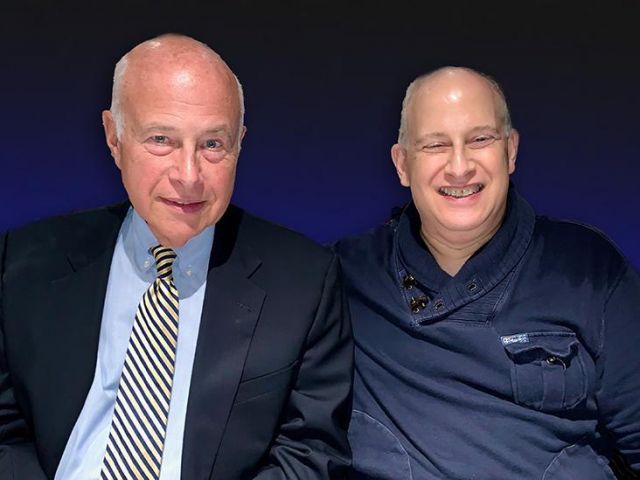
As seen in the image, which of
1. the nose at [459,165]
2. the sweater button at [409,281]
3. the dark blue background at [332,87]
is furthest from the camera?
the dark blue background at [332,87]

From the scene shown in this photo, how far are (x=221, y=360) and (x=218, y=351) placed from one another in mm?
19

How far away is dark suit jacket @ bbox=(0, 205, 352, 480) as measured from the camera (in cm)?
198

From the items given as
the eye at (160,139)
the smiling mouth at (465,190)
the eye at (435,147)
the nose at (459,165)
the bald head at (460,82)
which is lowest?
the smiling mouth at (465,190)

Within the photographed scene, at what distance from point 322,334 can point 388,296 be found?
0.25 meters

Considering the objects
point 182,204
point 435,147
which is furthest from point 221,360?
point 435,147

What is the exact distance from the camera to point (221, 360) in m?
1.99

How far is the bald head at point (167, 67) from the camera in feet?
6.37

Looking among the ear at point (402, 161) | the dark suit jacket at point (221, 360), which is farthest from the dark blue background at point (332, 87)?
the dark suit jacket at point (221, 360)

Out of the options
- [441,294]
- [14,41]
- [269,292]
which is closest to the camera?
[269,292]

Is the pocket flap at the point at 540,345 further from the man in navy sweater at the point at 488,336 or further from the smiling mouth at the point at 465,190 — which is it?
the smiling mouth at the point at 465,190

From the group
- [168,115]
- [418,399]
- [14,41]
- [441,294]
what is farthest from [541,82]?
[14,41]

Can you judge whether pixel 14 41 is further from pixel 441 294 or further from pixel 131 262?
pixel 441 294

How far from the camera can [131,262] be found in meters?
2.08

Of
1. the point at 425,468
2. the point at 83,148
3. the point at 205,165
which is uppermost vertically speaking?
the point at 205,165
